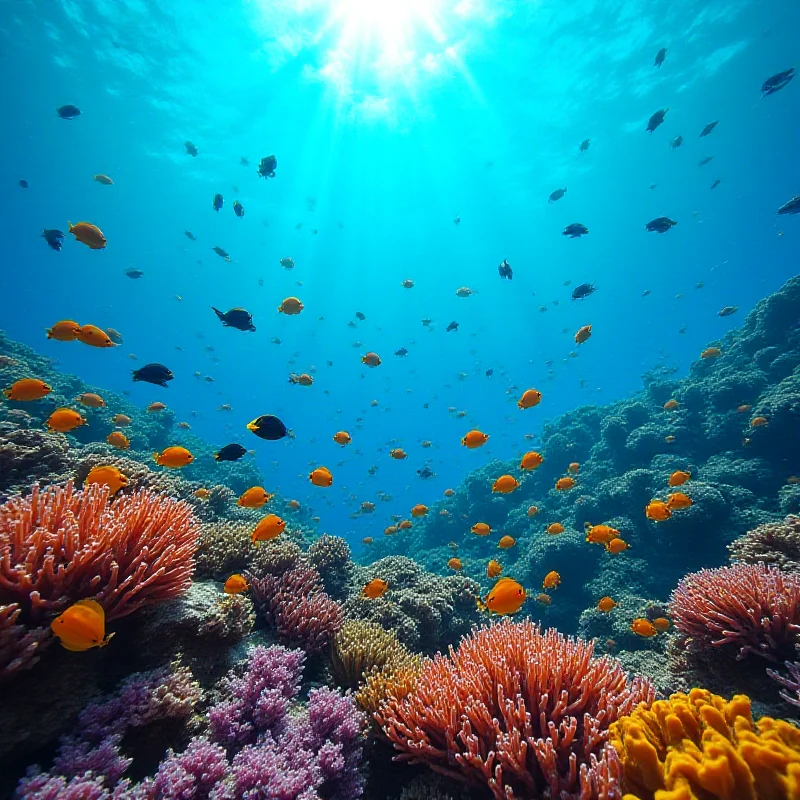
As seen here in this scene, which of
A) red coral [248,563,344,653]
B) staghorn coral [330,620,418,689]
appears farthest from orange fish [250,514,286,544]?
staghorn coral [330,620,418,689]

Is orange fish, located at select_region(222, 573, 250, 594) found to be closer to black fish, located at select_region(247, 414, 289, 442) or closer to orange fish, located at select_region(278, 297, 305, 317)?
black fish, located at select_region(247, 414, 289, 442)

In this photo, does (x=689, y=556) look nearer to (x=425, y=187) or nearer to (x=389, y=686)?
(x=389, y=686)

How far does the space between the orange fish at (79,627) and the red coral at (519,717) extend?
2.38m

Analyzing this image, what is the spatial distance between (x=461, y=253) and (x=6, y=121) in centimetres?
5125

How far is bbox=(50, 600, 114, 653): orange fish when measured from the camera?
2311 mm

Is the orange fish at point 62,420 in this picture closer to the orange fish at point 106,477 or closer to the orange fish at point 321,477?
the orange fish at point 106,477

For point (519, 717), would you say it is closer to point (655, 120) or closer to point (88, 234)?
point (88, 234)

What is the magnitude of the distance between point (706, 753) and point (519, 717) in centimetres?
138

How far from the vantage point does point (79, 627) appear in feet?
7.66

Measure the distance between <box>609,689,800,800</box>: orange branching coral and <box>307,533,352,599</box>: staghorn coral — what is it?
6593mm

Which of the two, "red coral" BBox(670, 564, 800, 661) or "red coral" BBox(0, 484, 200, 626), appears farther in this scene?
"red coral" BBox(670, 564, 800, 661)

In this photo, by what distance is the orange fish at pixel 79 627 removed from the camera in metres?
2.31

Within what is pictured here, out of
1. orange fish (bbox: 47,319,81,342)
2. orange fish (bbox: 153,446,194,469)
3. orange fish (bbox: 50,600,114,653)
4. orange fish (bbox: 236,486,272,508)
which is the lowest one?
orange fish (bbox: 50,600,114,653)

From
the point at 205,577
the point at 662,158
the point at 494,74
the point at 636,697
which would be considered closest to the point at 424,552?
the point at 205,577
